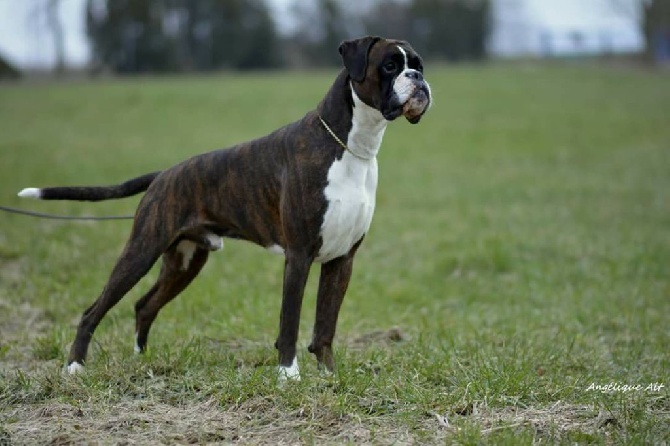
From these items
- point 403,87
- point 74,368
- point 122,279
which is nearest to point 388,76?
point 403,87

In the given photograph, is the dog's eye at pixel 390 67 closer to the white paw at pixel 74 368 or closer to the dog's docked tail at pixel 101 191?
the dog's docked tail at pixel 101 191

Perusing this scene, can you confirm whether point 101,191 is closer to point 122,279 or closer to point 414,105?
point 122,279

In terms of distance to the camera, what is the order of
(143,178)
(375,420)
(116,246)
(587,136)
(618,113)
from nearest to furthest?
(375,420) → (143,178) → (116,246) → (587,136) → (618,113)

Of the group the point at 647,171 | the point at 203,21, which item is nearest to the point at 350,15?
the point at 203,21

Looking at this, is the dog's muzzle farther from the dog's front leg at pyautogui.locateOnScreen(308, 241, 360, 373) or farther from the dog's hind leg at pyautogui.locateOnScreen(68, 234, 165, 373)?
the dog's hind leg at pyautogui.locateOnScreen(68, 234, 165, 373)

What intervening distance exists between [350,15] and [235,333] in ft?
193

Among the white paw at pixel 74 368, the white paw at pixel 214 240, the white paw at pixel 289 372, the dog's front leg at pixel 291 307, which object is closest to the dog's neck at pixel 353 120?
the dog's front leg at pixel 291 307

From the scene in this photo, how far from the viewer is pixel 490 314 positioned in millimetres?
8641

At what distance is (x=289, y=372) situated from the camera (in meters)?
5.32

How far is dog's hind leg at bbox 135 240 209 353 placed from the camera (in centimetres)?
624

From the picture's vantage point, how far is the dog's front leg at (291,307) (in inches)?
208

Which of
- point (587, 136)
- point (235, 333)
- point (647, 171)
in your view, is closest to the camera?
point (235, 333)

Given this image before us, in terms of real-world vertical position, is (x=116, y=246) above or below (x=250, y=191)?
below

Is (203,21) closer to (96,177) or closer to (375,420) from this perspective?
(96,177)
